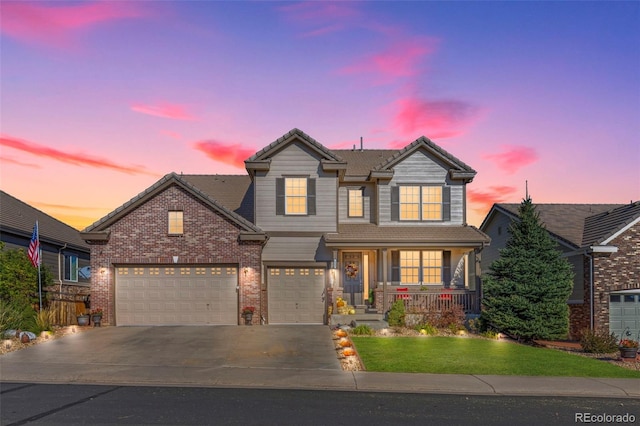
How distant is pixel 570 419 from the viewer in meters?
9.89

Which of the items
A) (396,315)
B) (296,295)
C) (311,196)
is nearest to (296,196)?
(311,196)

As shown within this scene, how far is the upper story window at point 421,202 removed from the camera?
25766 mm

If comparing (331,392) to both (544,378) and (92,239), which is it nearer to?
(544,378)

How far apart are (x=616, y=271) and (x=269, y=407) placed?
55.8 feet

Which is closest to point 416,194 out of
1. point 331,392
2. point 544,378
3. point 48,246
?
point 544,378

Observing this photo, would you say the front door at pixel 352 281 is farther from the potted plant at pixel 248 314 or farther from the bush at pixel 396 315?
the potted plant at pixel 248 314

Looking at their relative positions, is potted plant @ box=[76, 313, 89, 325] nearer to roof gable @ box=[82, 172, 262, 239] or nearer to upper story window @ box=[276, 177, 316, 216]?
roof gable @ box=[82, 172, 262, 239]

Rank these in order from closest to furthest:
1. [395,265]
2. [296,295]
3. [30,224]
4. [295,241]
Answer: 1. [296,295]
2. [295,241]
3. [395,265]
4. [30,224]

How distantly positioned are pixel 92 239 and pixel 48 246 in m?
9.10

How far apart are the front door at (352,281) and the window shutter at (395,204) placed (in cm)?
255

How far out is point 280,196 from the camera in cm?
2505

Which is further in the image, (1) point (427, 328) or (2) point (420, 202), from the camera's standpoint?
(2) point (420, 202)

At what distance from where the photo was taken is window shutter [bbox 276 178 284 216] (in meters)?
25.0

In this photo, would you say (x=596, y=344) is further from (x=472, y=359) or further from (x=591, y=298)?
(x=472, y=359)
